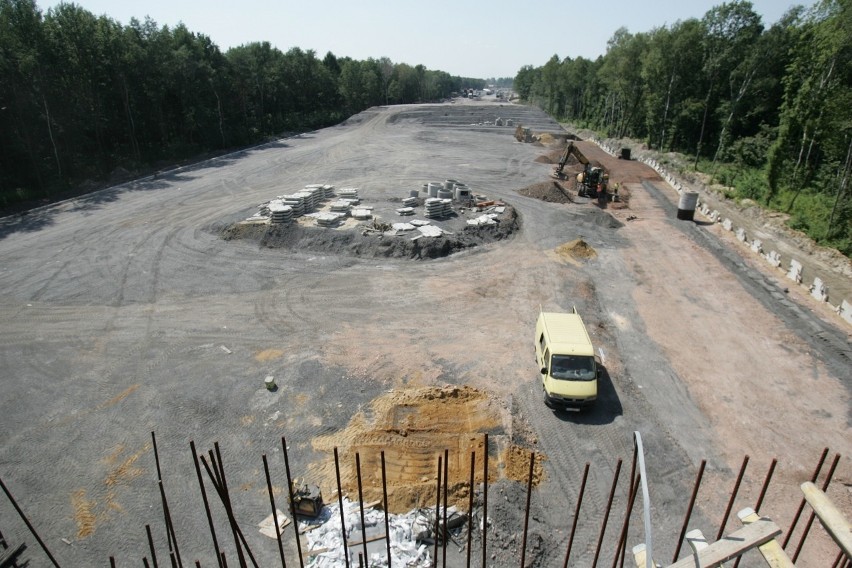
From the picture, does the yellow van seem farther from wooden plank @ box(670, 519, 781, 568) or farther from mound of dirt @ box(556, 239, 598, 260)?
mound of dirt @ box(556, 239, 598, 260)

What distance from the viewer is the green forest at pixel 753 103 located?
2819 cm

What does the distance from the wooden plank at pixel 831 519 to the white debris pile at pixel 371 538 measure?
7.51 m

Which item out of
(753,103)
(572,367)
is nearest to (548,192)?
(572,367)

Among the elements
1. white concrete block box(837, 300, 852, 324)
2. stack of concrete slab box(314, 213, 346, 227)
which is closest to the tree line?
stack of concrete slab box(314, 213, 346, 227)

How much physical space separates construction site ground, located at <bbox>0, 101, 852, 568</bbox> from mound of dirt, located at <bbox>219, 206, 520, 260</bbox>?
0.50ft

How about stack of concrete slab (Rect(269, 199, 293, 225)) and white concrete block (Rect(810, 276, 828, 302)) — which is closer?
white concrete block (Rect(810, 276, 828, 302))

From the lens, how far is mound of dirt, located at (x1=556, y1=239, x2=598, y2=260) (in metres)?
24.9

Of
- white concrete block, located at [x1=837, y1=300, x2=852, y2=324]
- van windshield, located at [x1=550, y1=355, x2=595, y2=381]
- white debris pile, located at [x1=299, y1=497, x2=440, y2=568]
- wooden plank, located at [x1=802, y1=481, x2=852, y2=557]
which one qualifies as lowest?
white debris pile, located at [x1=299, y1=497, x2=440, y2=568]

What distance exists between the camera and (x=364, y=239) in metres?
25.5

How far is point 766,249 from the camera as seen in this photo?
26.5 m

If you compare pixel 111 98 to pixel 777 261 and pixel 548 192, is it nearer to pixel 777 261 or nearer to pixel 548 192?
pixel 548 192

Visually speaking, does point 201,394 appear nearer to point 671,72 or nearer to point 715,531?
point 715,531

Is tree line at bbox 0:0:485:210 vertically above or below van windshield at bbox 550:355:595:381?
above

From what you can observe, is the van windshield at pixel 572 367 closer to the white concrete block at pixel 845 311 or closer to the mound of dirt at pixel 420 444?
the mound of dirt at pixel 420 444
